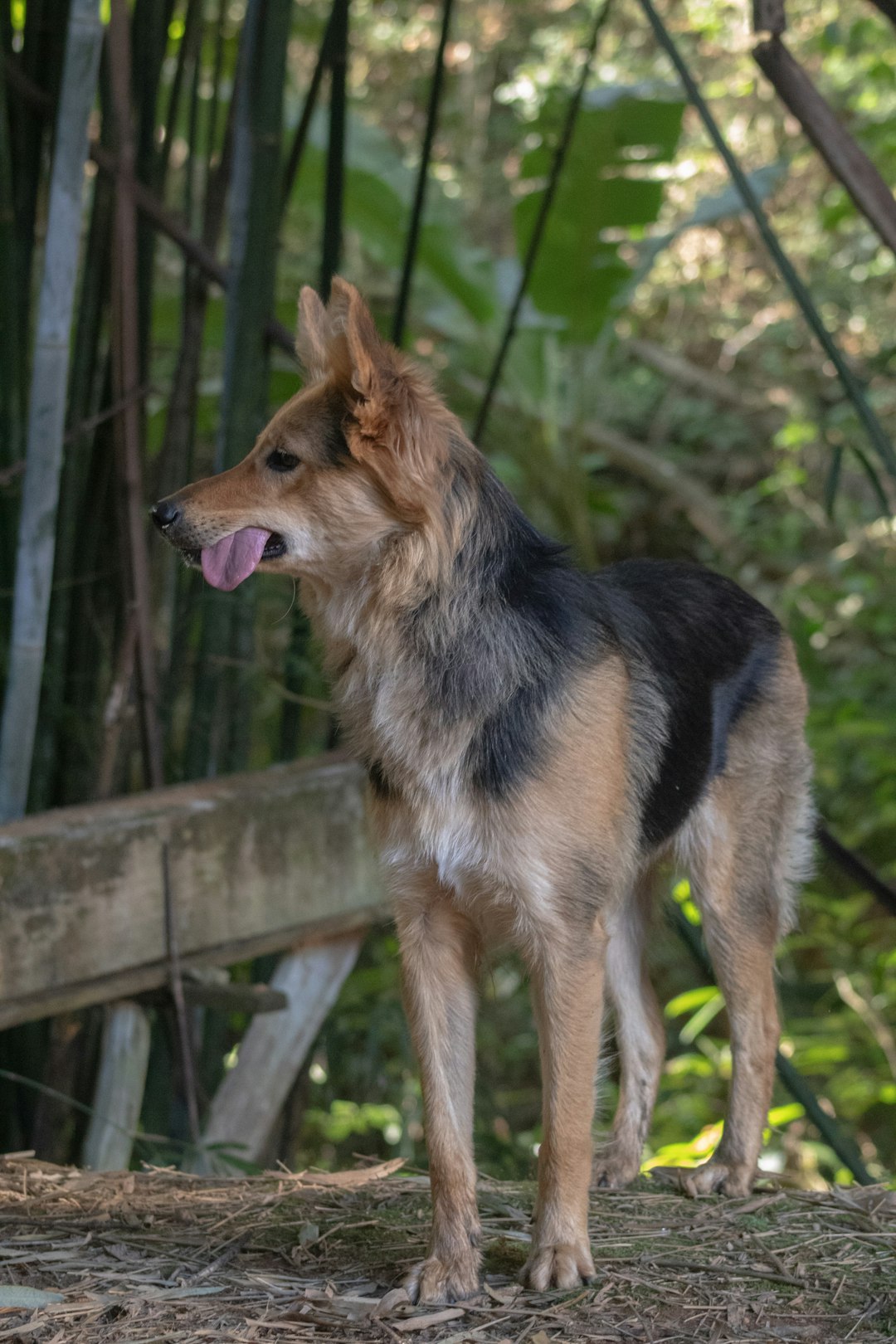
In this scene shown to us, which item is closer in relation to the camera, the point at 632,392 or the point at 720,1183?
the point at 720,1183

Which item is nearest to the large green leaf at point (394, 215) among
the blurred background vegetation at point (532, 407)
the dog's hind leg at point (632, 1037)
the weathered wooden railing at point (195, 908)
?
the blurred background vegetation at point (532, 407)

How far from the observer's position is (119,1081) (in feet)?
12.6

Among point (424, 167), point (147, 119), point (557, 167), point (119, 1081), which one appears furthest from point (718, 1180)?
point (147, 119)

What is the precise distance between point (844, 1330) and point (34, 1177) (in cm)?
193

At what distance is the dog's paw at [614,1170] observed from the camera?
11.5 feet

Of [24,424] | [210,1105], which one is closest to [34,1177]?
[210,1105]

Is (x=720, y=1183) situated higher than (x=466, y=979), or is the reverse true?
(x=466, y=979)

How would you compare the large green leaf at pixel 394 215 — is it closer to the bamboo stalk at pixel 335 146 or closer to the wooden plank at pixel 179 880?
the bamboo stalk at pixel 335 146

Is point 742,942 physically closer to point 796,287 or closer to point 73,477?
point 796,287

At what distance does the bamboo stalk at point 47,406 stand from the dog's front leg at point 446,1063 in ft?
4.61

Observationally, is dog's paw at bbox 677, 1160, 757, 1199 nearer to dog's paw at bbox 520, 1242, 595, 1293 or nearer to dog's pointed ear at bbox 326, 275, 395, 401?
dog's paw at bbox 520, 1242, 595, 1293

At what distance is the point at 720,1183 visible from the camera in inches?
134

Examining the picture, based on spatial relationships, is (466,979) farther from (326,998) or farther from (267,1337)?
(326,998)

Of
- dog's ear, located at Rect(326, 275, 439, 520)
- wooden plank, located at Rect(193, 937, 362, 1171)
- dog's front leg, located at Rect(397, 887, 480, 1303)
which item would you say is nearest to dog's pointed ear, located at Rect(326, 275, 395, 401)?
dog's ear, located at Rect(326, 275, 439, 520)
